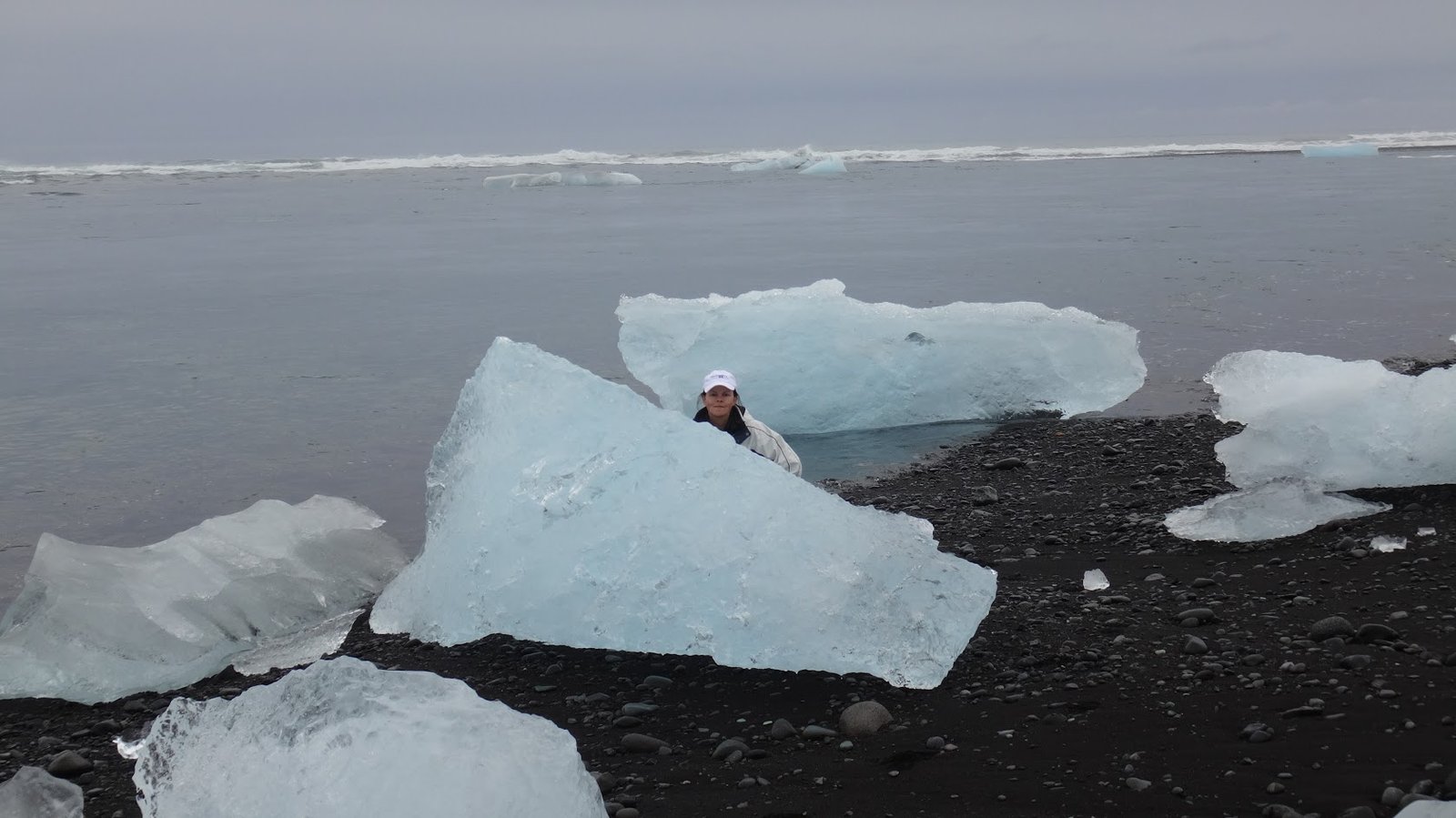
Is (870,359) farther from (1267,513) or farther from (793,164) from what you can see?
(793,164)

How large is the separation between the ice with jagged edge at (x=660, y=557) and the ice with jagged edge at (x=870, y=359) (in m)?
3.77

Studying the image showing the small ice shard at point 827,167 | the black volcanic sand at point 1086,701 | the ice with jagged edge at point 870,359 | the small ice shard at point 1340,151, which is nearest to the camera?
the black volcanic sand at point 1086,701

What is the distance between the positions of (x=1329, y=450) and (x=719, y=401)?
303 cm

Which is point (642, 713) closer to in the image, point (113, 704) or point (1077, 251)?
point (113, 704)

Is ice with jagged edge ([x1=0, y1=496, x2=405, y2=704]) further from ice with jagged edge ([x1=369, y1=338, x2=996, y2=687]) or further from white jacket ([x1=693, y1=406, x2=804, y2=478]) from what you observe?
white jacket ([x1=693, y1=406, x2=804, y2=478])

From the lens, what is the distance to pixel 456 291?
16.7 metres

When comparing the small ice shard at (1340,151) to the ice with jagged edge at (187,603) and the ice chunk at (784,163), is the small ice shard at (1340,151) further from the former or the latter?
the ice with jagged edge at (187,603)

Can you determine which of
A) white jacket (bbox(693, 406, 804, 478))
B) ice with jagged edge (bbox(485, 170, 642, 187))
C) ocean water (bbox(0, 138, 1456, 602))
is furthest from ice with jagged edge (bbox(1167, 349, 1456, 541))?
ice with jagged edge (bbox(485, 170, 642, 187))

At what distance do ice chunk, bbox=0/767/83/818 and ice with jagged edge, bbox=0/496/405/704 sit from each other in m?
1.24

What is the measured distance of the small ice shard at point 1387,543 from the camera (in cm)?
540

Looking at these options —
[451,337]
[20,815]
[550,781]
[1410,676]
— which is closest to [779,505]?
[550,781]

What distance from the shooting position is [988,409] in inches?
374

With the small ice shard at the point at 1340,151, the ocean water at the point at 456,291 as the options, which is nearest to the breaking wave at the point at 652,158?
the small ice shard at the point at 1340,151

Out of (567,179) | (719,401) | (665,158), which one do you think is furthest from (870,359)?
(665,158)
